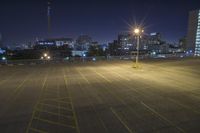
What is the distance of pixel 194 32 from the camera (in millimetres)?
136875

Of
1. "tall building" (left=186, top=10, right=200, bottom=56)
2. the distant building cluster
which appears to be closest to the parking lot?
the distant building cluster

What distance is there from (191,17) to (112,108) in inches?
5688

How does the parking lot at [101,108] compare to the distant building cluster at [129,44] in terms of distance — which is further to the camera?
the distant building cluster at [129,44]

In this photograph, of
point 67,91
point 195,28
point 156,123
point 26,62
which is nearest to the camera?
point 156,123

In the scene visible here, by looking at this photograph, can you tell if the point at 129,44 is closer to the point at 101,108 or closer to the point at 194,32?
the point at 194,32

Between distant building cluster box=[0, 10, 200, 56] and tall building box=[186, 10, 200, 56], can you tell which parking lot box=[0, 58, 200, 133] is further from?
tall building box=[186, 10, 200, 56]

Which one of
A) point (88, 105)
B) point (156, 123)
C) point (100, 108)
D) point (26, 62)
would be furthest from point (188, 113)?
point (26, 62)

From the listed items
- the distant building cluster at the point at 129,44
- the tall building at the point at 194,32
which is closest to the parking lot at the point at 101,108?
the distant building cluster at the point at 129,44

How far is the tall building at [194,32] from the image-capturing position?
437 feet

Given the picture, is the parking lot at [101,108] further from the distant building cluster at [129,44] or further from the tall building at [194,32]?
the tall building at [194,32]

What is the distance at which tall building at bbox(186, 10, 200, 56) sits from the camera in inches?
5246

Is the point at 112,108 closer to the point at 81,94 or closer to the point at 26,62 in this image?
the point at 81,94

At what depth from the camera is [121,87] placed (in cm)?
1675

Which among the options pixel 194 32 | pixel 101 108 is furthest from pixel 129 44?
pixel 101 108
